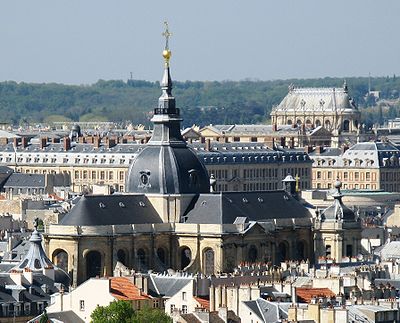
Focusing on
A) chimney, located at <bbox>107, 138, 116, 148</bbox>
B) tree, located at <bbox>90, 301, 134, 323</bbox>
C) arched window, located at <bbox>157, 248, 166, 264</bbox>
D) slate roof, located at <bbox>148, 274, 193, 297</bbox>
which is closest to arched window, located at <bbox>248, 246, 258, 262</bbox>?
arched window, located at <bbox>157, 248, 166, 264</bbox>

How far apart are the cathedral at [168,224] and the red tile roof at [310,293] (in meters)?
19.3

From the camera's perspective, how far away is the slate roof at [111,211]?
11331 centimetres

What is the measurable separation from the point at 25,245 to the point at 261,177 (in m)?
80.3

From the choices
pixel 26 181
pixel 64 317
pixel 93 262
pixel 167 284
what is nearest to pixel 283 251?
pixel 93 262

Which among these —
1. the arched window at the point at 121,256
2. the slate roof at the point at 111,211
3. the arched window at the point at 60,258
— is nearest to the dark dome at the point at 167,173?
the slate roof at the point at 111,211

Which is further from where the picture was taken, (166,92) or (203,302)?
(166,92)

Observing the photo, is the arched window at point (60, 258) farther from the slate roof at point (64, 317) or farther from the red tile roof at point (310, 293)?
the red tile roof at point (310, 293)

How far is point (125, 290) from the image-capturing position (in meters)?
95.1

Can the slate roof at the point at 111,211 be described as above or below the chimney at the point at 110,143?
above

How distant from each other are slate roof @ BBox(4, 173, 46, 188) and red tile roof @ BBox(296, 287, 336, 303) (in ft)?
292

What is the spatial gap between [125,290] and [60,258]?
18.8 metres

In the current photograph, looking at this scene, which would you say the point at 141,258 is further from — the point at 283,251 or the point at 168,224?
the point at 283,251

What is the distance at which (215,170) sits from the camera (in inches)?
7603

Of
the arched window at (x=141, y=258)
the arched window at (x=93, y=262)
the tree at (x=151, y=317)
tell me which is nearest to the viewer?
the tree at (x=151, y=317)
